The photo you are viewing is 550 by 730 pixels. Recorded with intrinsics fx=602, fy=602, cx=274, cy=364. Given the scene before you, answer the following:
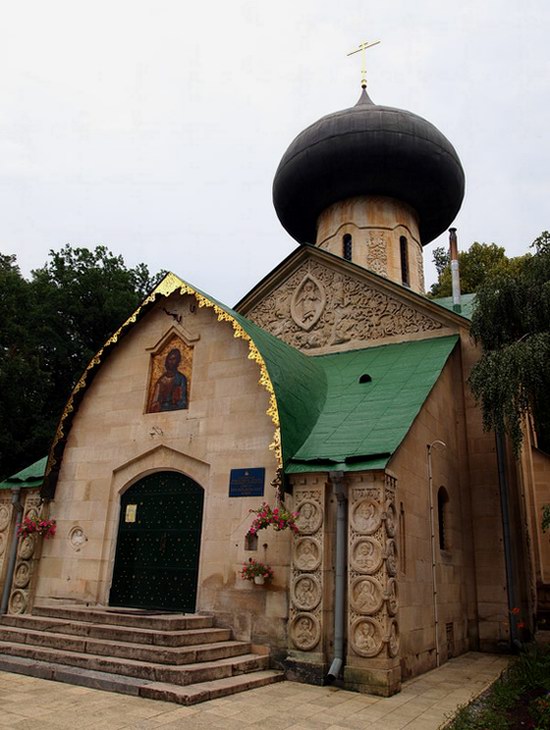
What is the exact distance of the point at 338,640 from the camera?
7.17 m

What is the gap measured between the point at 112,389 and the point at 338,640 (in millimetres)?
6326

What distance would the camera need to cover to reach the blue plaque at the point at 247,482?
8844mm

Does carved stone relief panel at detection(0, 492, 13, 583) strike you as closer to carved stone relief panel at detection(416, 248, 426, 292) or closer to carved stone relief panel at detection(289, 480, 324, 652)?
carved stone relief panel at detection(289, 480, 324, 652)

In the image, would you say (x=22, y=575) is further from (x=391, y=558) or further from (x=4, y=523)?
(x=391, y=558)

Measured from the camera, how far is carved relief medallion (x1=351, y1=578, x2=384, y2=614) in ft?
23.3

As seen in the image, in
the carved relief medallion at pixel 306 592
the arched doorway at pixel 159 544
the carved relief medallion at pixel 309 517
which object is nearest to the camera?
the carved relief medallion at pixel 306 592

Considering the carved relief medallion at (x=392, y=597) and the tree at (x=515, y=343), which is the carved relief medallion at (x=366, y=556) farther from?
the tree at (x=515, y=343)

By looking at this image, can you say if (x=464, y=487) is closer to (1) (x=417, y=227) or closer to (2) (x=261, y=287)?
(2) (x=261, y=287)

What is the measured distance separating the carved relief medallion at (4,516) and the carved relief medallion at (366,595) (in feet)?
23.2

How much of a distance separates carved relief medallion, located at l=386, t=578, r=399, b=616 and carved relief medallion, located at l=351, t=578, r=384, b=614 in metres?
0.10

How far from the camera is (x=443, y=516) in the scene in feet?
33.4

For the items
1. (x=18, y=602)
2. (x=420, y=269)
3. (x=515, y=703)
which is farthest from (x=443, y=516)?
(x=420, y=269)

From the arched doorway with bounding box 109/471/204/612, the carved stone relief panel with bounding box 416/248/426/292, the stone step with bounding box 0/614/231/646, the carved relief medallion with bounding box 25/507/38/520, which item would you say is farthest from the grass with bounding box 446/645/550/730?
the carved stone relief panel with bounding box 416/248/426/292

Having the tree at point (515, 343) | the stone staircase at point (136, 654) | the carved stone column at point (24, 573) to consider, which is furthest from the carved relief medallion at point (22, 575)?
the tree at point (515, 343)
